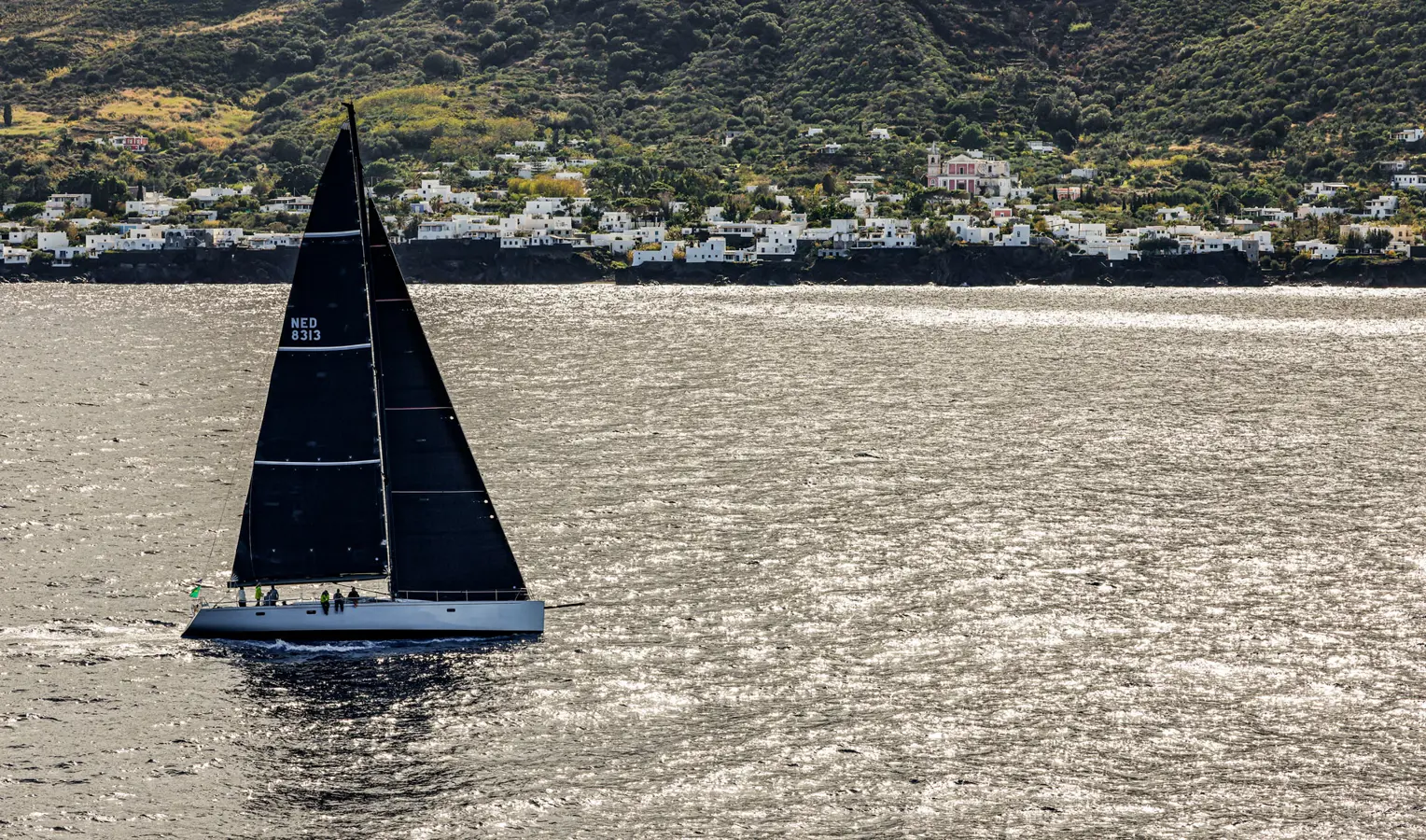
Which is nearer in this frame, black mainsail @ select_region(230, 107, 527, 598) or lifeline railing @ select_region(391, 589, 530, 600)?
black mainsail @ select_region(230, 107, 527, 598)

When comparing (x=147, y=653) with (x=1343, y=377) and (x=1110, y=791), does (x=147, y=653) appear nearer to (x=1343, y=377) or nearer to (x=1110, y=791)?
(x=1110, y=791)

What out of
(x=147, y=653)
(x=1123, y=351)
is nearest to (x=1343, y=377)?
(x=1123, y=351)

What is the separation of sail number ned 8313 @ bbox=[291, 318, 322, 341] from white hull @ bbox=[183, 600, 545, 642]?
24.2 feet

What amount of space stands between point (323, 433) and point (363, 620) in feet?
17.4

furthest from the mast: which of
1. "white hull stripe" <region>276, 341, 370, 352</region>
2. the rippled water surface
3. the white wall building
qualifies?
the white wall building

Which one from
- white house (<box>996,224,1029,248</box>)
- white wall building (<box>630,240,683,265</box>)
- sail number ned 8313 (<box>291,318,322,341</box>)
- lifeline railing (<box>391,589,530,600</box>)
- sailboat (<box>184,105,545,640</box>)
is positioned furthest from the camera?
white wall building (<box>630,240,683,265</box>)

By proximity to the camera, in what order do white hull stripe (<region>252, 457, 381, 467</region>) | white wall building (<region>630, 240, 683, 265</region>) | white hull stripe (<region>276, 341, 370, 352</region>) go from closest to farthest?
white hull stripe (<region>276, 341, 370, 352</region>) → white hull stripe (<region>252, 457, 381, 467</region>) → white wall building (<region>630, 240, 683, 265</region>)

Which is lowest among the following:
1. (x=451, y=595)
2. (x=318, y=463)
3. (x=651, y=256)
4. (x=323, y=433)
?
(x=451, y=595)

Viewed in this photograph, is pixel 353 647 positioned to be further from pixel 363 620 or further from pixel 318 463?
pixel 318 463

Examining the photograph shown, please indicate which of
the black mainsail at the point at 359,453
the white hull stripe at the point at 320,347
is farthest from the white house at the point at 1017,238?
the white hull stripe at the point at 320,347

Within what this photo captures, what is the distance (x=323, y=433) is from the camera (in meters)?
46.1

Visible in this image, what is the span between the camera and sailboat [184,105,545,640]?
149 ft

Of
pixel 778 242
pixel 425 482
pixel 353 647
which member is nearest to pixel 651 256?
pixel 778 242

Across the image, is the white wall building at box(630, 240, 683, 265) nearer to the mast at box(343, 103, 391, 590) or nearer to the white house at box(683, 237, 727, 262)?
the white house at box(683, 237, 727, 262)
